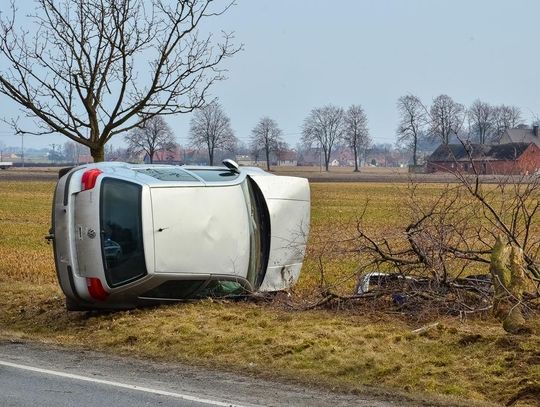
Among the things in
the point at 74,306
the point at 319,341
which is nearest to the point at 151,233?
the point at 74,306

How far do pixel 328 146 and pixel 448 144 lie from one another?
134m

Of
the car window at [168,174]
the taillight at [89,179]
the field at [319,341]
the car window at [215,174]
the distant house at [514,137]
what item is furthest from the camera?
the distant house at [514,137]

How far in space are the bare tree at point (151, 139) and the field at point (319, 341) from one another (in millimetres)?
6502

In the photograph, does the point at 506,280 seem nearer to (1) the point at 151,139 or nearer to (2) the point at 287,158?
(1) the point at 151,139

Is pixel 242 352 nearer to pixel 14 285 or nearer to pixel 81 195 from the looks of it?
pixel 81 195

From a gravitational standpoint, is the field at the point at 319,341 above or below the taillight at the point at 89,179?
below

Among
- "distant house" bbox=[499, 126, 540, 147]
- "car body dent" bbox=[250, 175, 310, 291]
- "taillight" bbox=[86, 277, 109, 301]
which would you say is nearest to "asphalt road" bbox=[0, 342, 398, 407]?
"taillight" bbox=[86, 277, 109, 301]

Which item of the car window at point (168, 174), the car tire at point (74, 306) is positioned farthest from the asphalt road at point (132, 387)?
the car window at point (168, 174)

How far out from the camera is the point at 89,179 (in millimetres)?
9727

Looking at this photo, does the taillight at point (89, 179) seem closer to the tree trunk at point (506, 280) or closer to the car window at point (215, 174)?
the car window at point (215, 174)

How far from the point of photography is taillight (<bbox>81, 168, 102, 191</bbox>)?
9688 millimetres

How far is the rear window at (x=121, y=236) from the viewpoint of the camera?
9.56 m

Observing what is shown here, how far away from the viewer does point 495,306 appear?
9125 mm

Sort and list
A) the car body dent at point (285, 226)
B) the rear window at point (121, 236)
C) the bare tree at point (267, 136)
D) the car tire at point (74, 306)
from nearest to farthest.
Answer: the rear window at point (121, 236) → the car tire at point (74, 306) → the car body dent at point (285, 226) → the bare tree at point (267, 136)
